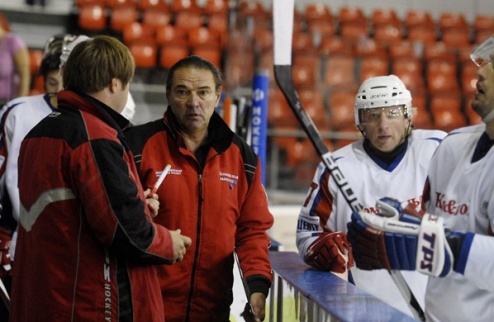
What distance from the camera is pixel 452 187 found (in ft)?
6.18

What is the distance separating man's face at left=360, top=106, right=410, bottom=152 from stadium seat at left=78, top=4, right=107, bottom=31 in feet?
17.4

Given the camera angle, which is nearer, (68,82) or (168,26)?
(68,82)

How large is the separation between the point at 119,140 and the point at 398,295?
3.97 ft

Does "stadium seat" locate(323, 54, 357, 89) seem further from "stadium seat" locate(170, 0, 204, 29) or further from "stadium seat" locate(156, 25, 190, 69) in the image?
"stadium seat" locate(170, 0, 204, 29)

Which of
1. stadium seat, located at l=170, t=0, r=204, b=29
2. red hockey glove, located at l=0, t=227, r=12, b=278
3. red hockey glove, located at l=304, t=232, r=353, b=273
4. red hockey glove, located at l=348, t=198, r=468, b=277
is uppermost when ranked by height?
stadium seat, located at l=170, t=0, r=204, b=29

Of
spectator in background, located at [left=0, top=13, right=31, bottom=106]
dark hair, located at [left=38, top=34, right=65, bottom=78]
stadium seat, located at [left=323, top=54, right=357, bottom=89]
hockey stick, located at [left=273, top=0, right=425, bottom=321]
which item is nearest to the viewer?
hockey stick, located at [left=273, top=0, right=425, bottom=321]

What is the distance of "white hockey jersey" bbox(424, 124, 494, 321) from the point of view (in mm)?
1798

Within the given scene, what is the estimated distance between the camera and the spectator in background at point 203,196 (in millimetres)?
2160

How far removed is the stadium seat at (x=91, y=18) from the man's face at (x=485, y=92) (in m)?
6.08

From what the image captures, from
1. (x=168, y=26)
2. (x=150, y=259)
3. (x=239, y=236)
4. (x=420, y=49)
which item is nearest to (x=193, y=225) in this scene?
(x=239, y=236)

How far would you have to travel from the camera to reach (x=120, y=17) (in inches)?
305

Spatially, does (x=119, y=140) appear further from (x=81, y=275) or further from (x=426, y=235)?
(x=426, y=235)

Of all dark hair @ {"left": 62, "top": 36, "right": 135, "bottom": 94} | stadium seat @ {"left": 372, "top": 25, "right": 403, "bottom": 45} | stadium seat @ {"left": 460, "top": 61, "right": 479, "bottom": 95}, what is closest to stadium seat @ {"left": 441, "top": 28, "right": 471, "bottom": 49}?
stadium seat @ {"left": 372, "top": 25, "right": 403, "bottom": 45}

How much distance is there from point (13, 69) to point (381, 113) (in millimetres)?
3663
